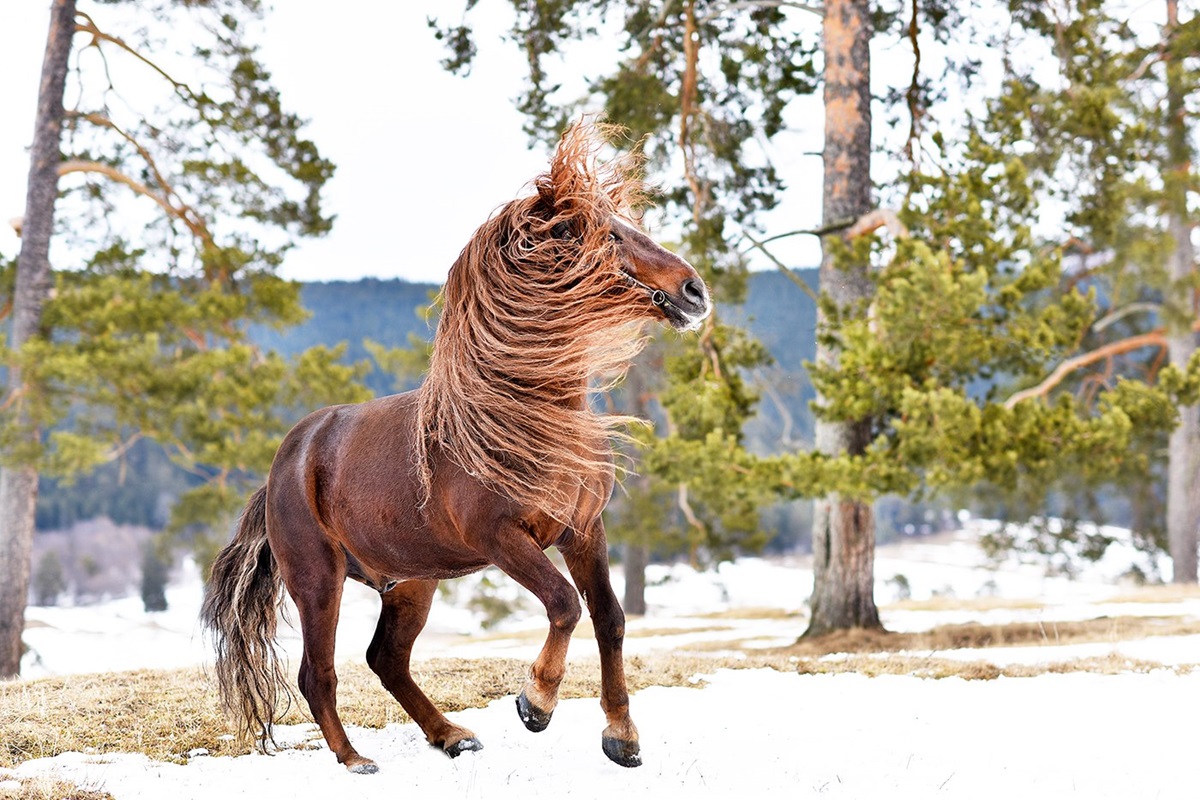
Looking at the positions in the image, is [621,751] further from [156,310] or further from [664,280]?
[156,310]

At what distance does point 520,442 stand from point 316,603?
1160 millimetres

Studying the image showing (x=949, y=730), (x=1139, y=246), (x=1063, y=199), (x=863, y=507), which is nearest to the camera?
(x=949, y=730)

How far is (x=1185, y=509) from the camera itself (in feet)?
56.0

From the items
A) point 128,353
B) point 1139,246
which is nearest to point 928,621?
point 1139,246

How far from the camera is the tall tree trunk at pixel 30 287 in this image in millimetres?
11219

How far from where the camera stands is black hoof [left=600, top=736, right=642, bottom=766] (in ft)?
11.8

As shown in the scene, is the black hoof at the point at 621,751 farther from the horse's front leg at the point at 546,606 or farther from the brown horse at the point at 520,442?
the horse's front leg at the point at 546,606

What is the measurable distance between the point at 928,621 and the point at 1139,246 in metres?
6.74

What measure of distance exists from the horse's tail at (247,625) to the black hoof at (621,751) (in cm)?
143

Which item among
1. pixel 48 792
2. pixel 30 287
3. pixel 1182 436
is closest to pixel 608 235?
pixel 48 792

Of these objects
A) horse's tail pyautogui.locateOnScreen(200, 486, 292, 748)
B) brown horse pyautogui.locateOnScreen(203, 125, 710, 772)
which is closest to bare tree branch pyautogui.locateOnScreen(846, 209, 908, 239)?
brown horse pyautogui.locateOnScreen(203, 125, 710, 772)

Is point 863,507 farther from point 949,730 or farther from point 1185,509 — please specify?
point 1185,509

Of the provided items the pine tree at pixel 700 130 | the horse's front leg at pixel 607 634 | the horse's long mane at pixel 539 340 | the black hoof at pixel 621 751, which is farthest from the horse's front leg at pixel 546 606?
the pine tree at pixel 700 130

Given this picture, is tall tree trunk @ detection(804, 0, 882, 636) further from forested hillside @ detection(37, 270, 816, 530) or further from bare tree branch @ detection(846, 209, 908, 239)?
forested hillside @ detection(37, 270, 816, 530)
